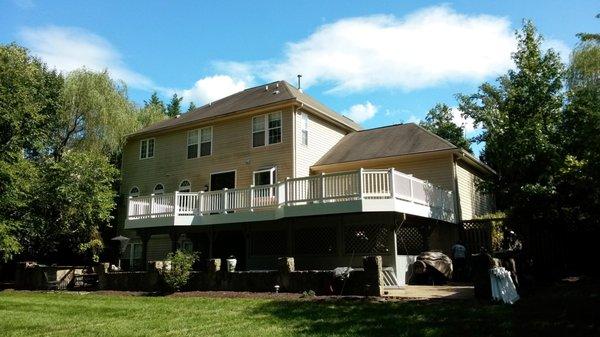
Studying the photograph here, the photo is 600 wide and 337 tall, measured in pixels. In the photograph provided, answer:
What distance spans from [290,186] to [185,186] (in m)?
8.79

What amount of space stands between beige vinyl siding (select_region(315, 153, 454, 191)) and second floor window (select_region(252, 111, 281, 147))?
122 inches

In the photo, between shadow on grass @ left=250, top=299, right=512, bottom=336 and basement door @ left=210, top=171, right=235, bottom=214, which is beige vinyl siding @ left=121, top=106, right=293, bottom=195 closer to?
basement door @ left=210, top=171, right=235, bottom=214

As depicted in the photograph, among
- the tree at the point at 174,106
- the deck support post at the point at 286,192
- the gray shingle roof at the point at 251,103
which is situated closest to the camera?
the deck support post at the point at 286,192

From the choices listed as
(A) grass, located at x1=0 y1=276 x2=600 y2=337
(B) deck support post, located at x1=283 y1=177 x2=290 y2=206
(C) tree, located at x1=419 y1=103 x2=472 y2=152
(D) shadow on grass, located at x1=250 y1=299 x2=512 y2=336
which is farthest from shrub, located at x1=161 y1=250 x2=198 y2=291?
(C) tree, located at x1=419 y1=103 x2=472 y2=152

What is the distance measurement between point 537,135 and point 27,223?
1964 cm

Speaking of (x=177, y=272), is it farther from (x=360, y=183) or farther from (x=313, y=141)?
(x=313, y=141)

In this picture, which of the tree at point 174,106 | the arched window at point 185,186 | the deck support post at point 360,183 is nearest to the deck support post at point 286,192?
the deck support post at point 360,183

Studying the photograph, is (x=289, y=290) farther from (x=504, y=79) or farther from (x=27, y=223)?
(x=504, y=79)

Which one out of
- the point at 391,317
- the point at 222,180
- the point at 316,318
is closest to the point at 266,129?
the point at 222,180

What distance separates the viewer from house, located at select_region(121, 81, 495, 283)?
15.9 metres

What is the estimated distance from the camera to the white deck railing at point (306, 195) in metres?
15.1

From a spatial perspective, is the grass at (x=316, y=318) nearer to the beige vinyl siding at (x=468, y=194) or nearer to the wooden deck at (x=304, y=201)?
the wooden deck at (x=304, y=201)

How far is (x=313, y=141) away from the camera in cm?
2173

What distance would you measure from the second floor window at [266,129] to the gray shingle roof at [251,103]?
0.63 meters
